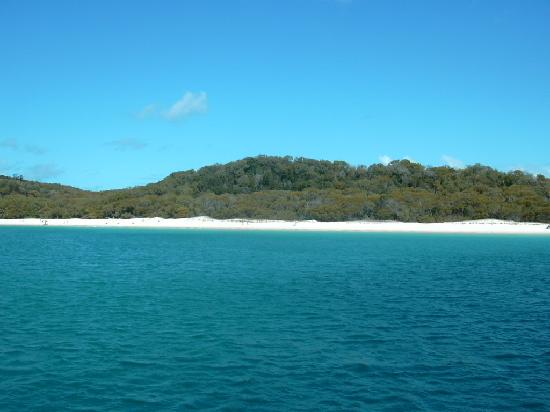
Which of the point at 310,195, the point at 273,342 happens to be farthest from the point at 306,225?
the point at 273,342

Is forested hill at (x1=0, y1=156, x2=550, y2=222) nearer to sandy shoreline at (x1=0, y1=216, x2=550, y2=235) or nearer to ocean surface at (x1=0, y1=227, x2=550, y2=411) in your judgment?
sandy shoreline at (x1=0, y1=216, x2=550, y2=235)

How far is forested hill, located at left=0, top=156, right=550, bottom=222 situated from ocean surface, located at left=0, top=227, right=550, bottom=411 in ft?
237

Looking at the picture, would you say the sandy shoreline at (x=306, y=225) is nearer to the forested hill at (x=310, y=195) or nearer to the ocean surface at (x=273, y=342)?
the forested hill at (x=310, y=195)

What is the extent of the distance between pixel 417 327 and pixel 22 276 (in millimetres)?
21385

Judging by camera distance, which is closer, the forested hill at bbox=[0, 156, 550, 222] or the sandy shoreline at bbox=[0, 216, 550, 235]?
the sandy shoreline at bbox=[0, 216, 550, 235]

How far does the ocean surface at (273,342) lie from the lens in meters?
11.7

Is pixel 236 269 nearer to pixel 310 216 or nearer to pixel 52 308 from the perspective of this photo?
pixel 52 308

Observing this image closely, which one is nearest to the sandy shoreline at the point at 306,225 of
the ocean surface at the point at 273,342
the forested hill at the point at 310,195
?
the forested hill at the point at 310,195

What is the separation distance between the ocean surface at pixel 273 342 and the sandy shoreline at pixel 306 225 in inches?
2477

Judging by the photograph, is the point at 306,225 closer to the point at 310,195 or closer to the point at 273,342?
the point at 310,195

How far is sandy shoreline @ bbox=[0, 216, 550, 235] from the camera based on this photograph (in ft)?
299

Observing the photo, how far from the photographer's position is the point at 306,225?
101562mm

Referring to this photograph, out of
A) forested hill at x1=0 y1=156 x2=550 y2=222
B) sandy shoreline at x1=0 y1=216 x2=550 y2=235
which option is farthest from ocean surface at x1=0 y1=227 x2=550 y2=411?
forested hill at x1=0 y1=156 x2=550 y2=222

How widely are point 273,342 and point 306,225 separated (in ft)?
282
